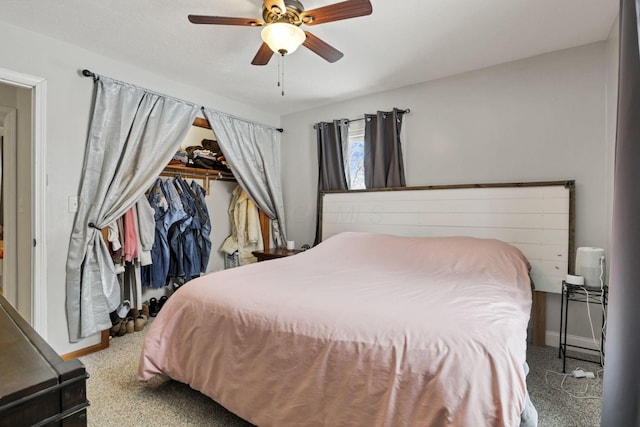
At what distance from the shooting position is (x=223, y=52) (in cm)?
255

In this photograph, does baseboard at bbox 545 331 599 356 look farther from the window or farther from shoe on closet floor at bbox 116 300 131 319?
shoe on closet floor at bbox 116 300 131 319

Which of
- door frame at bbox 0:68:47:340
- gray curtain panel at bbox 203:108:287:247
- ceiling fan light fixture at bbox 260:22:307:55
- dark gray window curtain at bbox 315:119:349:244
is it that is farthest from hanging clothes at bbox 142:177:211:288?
ceiling fan light fixture at bbox 260:22:307:55

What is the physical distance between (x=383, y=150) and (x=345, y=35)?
131 centimetres

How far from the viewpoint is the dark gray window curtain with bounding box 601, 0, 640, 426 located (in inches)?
43.1

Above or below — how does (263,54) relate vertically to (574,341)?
above

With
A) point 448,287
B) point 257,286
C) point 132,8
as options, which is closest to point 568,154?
point 448,287

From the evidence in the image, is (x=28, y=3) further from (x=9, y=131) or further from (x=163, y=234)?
(x=163, y=234)

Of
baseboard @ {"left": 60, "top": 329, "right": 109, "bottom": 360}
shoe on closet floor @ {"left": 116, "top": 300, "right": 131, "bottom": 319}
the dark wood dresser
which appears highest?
the dark wood dresser

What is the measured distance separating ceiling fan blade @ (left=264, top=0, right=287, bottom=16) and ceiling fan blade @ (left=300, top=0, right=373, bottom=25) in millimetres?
107

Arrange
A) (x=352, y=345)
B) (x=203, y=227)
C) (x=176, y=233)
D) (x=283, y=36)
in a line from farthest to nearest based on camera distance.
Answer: (x=203, y=227), (x=176, y=233), (x=283, y=36), (x=352, y=345)

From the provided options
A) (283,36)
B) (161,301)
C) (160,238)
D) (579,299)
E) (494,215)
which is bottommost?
(161,301)

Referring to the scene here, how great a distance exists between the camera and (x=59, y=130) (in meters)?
2.34

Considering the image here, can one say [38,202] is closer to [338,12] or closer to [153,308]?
[153,308]

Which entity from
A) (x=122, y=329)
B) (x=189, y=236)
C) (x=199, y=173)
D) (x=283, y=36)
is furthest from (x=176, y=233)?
(x=283, y=36)
